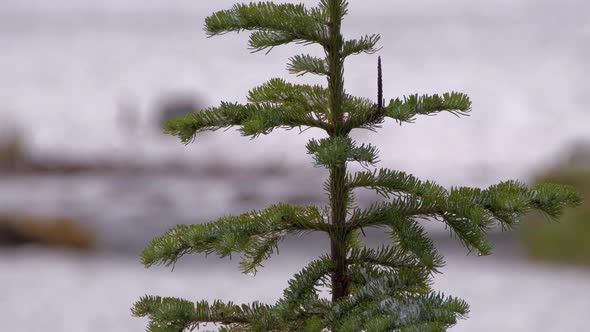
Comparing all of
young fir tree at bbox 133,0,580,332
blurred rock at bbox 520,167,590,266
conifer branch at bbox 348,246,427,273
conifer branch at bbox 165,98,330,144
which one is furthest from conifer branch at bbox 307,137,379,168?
blurred rock at bbox 520,167,590,266

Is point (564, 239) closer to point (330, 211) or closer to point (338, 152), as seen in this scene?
point (330, 211)

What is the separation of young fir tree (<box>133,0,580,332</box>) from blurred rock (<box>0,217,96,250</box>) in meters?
2.21

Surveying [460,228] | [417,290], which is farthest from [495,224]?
[417,290]

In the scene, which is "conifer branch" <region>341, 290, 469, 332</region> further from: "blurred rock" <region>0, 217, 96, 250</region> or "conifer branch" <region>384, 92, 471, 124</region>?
"blurred rock" <region>0, 217, 96, 250</region>

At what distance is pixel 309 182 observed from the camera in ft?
10.7

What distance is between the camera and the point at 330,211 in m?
1.43

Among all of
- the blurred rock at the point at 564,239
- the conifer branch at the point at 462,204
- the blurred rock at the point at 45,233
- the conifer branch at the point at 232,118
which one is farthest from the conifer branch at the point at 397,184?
the blurred rock at the point at 45,233

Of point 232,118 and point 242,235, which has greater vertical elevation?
point 232,118

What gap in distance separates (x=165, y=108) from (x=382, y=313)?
2021 millimetres

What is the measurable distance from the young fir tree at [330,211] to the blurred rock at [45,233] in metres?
2.21

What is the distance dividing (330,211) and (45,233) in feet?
8.11

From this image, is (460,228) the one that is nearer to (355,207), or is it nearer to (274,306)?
(355,207)

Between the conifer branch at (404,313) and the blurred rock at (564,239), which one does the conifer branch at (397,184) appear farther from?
the blurred rock at (564,239)

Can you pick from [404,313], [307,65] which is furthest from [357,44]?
[404,313]
